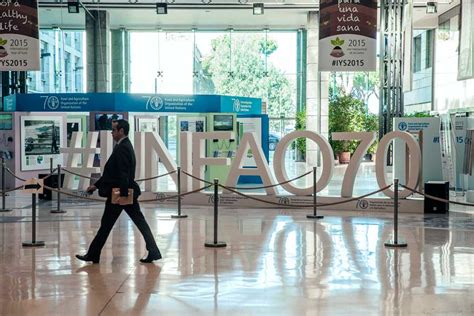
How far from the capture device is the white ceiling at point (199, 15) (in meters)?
24.9

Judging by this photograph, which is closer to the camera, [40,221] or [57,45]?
[40,221]

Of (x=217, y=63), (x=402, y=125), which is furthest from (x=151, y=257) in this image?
(x=217, y=63)

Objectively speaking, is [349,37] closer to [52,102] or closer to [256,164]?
[256,164]

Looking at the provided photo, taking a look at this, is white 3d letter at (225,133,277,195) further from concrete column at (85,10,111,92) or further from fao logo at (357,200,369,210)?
concrete column at (85,10,111,92)

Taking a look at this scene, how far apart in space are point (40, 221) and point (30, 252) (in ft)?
10.1

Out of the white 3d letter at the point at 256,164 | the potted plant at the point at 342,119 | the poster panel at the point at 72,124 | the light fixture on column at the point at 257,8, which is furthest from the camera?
the potted plant at the point at 342,119

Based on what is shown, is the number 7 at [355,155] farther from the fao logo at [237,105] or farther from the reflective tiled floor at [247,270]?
the fao logo at [237,105]

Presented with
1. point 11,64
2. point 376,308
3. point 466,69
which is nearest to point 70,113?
point 11,64

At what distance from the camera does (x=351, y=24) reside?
1255cm

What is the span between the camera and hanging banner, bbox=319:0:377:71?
1255 cm

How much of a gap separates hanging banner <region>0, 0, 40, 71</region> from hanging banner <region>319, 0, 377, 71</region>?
19.9ft

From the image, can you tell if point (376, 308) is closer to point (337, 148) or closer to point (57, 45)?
point (337, 148)

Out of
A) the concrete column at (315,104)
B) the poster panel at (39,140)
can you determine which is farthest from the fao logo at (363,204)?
the concrete column at (315,104)

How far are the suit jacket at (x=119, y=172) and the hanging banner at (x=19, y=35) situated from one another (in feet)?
22.5
